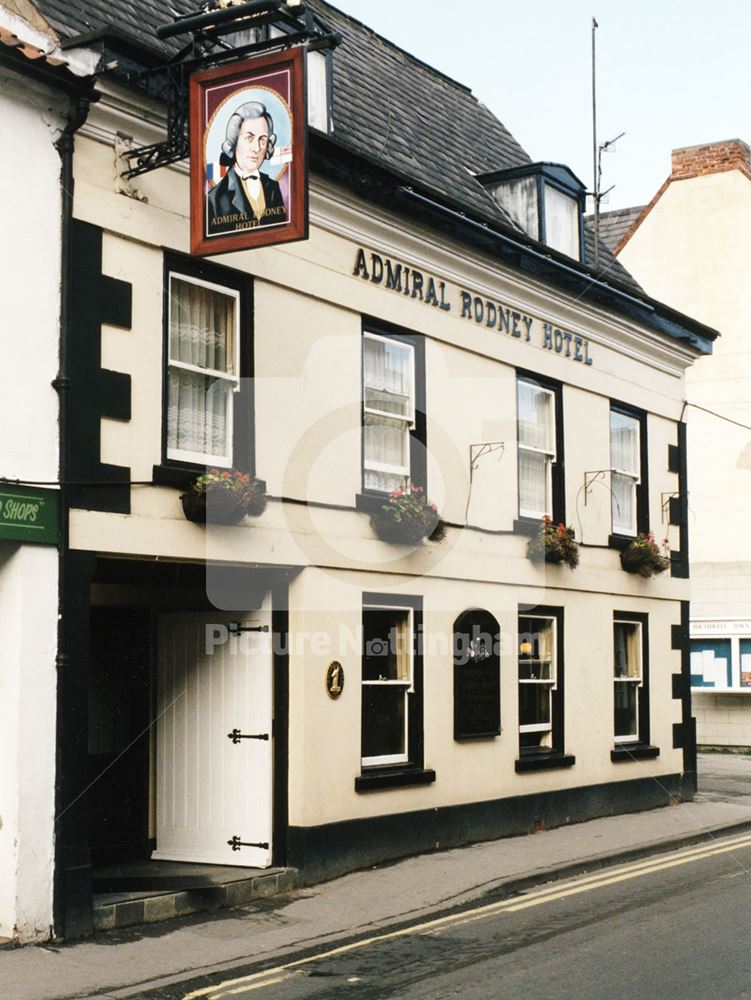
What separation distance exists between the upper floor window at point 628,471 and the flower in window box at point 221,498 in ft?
25.4

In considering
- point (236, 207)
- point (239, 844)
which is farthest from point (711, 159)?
point (239, 844)

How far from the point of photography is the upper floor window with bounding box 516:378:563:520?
16.3 meters

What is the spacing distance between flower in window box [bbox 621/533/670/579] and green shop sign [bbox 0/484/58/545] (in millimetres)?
9832

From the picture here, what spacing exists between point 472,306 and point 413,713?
15.7 ft

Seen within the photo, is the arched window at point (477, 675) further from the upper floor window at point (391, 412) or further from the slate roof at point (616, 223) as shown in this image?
the slate roof at point (616, 223)

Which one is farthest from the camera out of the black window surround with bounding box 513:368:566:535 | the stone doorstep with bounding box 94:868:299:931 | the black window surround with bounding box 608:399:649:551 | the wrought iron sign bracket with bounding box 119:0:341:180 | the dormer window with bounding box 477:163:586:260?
the black window surround with bounding box 608:399:649:551

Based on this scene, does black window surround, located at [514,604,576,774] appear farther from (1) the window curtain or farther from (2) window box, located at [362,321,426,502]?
(1) the window curtain

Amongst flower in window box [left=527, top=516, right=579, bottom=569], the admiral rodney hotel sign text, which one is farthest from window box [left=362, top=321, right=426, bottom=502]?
flower in window box [left=527, top=516, right=579, bottom=569]

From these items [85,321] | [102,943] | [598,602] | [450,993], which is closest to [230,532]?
[85,321]

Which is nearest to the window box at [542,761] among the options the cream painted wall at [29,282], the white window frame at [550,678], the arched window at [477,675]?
the white window frame at [550,678]

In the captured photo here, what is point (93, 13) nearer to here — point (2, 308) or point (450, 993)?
point (2, 308)

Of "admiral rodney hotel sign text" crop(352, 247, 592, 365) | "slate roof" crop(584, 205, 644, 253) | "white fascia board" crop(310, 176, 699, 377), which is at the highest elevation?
"slate roof" crop(584, 205, 644, 253)

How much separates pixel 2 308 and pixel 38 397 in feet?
2.33

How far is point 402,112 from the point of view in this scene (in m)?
17.0
